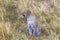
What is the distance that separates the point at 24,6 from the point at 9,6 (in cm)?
24

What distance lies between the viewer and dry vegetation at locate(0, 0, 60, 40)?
2.87 metres

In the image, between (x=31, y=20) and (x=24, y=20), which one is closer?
(x=31, y=20)

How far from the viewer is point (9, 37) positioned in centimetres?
279

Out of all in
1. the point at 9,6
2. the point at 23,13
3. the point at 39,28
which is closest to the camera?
the point at 39,28

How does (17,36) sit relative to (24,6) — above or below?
below

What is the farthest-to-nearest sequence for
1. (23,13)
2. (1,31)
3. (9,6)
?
(9,6), (23,13), (1,31)

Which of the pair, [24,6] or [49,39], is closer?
[49,39]

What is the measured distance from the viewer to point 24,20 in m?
3.16

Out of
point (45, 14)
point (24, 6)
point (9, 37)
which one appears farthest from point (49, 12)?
point (9, 37)

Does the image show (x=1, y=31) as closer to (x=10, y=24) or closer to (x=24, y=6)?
(x=10, y=24)

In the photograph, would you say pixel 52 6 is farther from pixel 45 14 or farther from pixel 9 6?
pixel 9 6

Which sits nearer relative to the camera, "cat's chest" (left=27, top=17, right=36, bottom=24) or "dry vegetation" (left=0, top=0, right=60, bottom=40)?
"dry vegetation" (left=0, top=0, right=60, bottom=40)

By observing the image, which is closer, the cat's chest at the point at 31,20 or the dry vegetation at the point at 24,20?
the dry vegetation at the point at 24,20

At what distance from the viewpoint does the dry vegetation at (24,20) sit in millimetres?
2869
